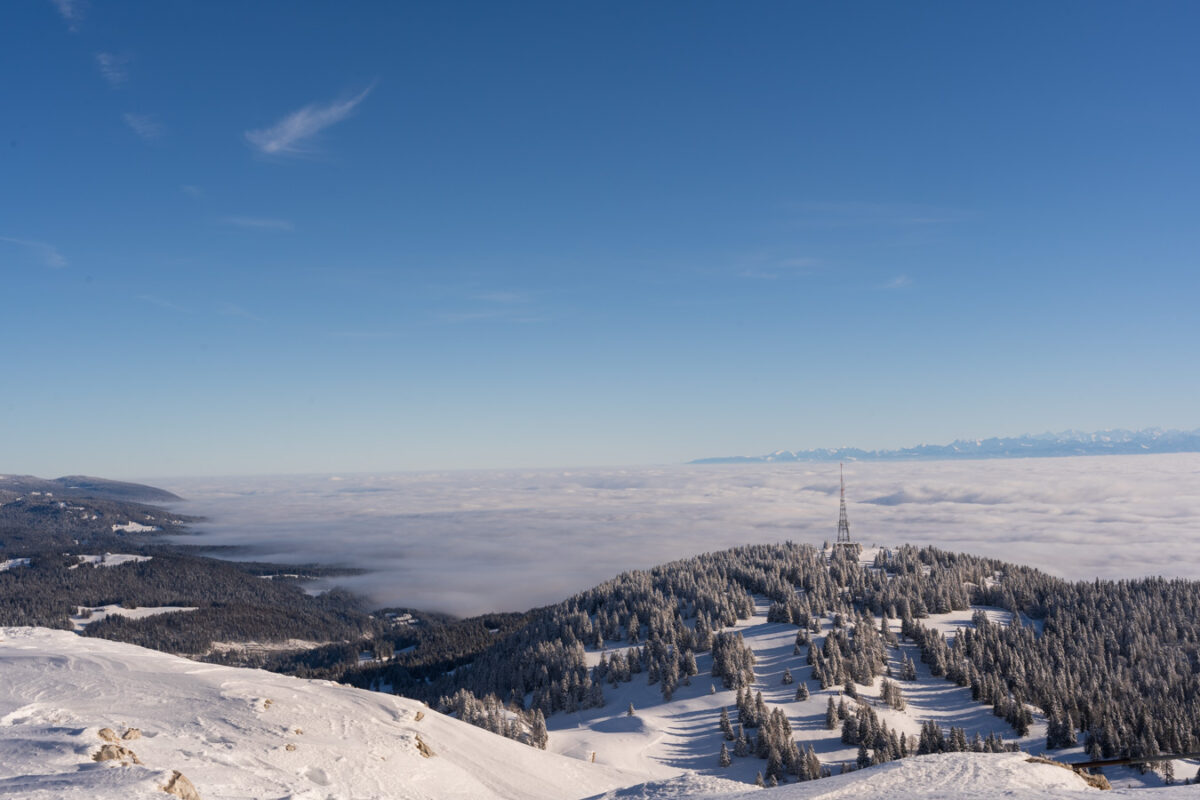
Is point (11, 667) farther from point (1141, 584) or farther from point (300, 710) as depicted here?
point (1141, 584)

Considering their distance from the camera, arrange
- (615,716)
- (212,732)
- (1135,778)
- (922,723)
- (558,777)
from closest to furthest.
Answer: (212,732)
(558,777)
(1135,778)
(922,723)
(615,716)

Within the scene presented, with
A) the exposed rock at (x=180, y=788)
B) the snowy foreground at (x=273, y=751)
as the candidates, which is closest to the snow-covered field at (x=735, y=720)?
the snowy foreground at (x=273, y=751)

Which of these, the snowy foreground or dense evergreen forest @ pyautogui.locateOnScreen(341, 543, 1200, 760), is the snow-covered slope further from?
dense evergreen forest @ pyautogui.locateOnScreen(341, 543, 1200, 760)

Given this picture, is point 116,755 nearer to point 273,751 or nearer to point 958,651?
point 273,751

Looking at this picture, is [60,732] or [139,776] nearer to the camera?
[139,776]

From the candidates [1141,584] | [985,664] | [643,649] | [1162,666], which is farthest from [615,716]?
[1141,584]

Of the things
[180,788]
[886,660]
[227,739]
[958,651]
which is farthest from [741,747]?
[180,788]

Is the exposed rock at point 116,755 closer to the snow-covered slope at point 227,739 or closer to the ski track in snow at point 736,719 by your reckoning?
the snow-covered slope at point 227,739

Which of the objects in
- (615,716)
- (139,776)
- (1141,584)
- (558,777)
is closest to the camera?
(139,776)
